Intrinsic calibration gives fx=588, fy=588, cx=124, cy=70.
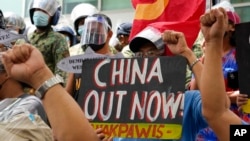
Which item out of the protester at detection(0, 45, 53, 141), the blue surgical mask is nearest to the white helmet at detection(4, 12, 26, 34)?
the blue surgical mask

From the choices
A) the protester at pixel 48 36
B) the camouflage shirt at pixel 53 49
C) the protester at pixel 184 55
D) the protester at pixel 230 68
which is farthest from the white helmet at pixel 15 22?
the protester at pixel 184 55

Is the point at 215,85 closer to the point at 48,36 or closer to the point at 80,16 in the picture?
the point at 48,36

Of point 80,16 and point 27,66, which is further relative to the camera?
point 80,16

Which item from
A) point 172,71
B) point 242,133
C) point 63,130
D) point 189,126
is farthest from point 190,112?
point 63,130

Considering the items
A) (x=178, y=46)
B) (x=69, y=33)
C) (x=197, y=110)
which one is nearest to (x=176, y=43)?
(x=178, y=46)

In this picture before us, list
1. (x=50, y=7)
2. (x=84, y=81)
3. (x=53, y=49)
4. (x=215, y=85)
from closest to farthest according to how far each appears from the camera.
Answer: (x=215, y=85) < (x=84, y=81) < (x=53, y=49) < (x=50, y=7)

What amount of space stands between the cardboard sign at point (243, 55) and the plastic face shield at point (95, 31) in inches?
64.7

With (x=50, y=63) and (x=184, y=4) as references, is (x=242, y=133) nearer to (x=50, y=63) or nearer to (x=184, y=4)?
(x=184, y=4)

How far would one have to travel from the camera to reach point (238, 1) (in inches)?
377

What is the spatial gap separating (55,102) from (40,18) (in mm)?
3224

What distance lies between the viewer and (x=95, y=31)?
4.23m

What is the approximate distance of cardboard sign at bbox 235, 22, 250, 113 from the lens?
2.56m

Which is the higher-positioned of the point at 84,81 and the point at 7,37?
the point at 7,37

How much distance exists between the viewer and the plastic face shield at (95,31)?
13.5 feet
